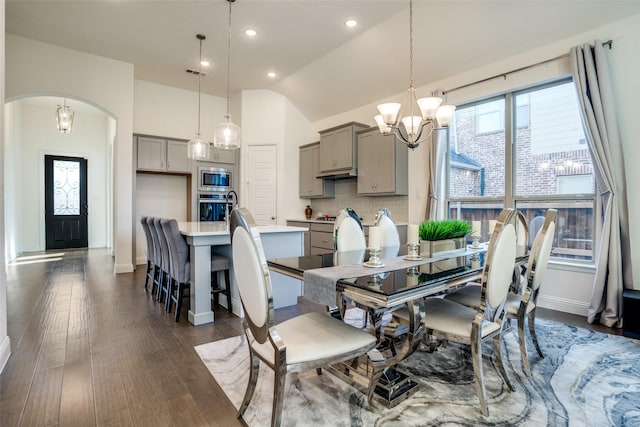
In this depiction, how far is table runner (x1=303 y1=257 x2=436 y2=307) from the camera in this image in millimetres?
1548

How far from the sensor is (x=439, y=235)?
2.35 metres

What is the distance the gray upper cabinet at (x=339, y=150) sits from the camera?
5.34 meters

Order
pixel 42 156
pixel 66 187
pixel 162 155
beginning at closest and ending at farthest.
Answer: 1. pixel 162 155
2. pixel 42 156
3. pixel 66 187

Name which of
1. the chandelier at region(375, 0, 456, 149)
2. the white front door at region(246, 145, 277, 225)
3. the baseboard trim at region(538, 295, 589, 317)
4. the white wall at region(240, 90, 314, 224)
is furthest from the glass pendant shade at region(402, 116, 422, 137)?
the white front door at region(246, 145, 277, 225)

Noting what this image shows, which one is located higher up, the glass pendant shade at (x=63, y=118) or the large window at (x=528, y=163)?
the glass pendant shade at (x=63, y=118)

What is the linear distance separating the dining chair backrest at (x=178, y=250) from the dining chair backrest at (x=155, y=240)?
0.53 metres

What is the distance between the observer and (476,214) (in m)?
4.42

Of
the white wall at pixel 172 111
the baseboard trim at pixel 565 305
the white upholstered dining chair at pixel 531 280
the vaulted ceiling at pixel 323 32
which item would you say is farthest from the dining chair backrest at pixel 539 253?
the white wall at pixel 172 111

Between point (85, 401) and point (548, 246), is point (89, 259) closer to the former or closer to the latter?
point (85, 401)

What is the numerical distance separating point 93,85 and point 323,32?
12.3ft

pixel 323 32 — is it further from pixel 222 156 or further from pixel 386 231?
pixel 222 156

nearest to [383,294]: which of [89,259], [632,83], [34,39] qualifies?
[632,83]

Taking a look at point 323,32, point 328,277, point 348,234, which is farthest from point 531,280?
point 323,32

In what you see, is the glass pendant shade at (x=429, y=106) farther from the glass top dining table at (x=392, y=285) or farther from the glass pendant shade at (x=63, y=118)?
the glass pendant shade at (x=63, y=118)
